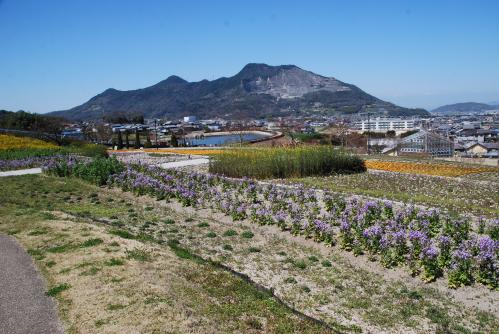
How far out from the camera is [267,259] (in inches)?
345

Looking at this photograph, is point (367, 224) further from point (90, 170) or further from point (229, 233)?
point (90, 170)

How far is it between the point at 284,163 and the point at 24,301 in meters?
14.0

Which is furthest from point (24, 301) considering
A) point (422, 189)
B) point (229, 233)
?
point (422, 189)

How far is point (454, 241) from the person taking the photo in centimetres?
880

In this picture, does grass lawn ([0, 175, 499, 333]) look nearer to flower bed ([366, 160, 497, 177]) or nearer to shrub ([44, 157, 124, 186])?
shrub ([44, 157, 124, 186])

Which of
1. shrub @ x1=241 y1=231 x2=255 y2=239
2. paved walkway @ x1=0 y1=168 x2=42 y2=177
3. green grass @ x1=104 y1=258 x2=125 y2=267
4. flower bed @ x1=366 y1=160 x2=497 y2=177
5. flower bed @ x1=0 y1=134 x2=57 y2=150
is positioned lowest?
flower bed @ x1=366 y1=160 x2=497 y2=177

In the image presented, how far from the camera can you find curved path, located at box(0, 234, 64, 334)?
5.63m

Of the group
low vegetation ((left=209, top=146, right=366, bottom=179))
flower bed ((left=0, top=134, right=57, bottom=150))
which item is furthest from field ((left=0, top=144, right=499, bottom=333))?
flower bed ((left=0, top=134, right=57, bottom=150))

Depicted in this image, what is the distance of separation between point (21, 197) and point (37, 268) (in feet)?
27.5

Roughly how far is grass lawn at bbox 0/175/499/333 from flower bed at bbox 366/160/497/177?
38.3 feet

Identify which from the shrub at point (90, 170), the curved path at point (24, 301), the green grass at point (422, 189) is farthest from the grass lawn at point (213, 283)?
the shrub at point (90, 170)

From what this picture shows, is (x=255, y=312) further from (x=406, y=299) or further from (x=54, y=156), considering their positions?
(x=54, y=156)

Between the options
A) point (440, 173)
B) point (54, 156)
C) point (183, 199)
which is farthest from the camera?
point (54, 156)

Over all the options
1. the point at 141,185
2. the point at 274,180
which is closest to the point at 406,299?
the point at 141,185
